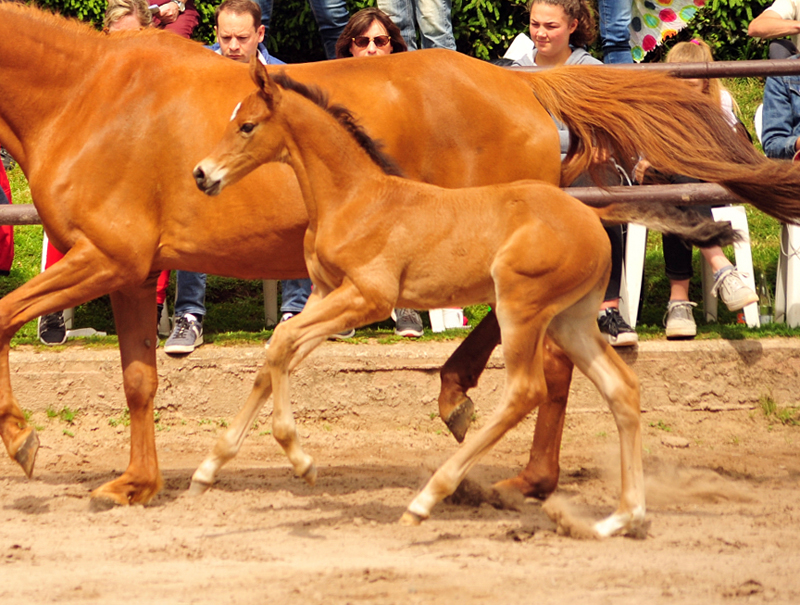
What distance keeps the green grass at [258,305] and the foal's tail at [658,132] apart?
1.74 meters

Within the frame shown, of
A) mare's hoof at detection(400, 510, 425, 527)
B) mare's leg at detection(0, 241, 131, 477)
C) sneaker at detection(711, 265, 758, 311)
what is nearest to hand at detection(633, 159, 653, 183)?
sneaker at detection(711, 265, 758, 311)

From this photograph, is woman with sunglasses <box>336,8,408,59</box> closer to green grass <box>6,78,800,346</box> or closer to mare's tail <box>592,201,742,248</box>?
green grass <box>6,78,800,346</box>

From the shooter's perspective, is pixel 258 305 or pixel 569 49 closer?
pixel 569 49

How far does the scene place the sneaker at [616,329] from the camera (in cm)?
562

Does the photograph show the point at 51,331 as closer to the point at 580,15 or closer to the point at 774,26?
the point at 580,15

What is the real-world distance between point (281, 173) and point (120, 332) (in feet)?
3.67

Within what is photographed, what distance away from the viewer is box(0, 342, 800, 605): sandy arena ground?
3.16 meters

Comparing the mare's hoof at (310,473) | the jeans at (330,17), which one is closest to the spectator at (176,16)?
the jeans at (330,17)

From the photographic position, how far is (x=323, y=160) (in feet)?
12.8

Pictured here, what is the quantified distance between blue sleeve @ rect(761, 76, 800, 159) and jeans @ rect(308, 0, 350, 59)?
111 inches

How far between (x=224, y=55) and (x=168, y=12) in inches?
53.3

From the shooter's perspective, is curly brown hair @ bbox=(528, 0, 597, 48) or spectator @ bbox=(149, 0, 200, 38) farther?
spectator @ bbox=(149, 0, 200, 38)

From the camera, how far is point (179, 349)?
5.67 metres

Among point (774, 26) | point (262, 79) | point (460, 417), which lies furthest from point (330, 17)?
point (460, 417)
